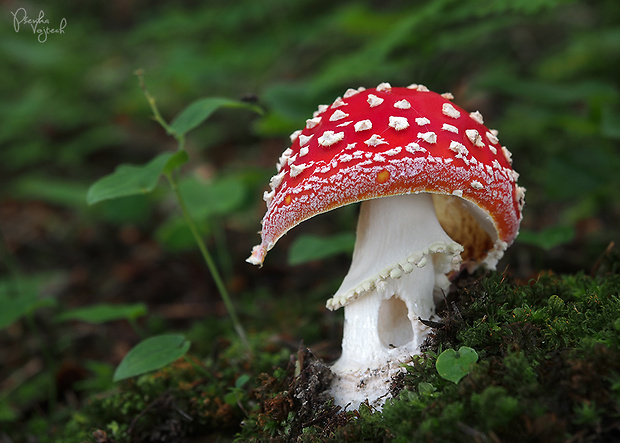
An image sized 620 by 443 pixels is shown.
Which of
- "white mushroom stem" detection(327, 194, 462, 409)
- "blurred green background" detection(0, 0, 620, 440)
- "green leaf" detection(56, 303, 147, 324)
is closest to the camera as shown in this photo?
"white mushroom stem" detection(327, 194, 462, 409)

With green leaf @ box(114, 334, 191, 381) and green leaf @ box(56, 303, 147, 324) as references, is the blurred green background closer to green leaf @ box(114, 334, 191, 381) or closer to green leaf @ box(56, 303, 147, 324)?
green leaf @ box(56, 303, 147, 324)

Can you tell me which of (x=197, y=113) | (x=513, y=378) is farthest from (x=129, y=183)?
(x=513, y=378)

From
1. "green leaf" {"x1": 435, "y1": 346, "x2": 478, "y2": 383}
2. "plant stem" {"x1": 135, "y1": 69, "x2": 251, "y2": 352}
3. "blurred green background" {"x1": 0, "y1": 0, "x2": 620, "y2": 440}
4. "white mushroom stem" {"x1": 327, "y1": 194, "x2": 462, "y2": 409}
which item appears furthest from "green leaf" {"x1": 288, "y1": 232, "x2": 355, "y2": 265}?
"green leaf" {"x1": 435, "y1": 346, "x2": 478, "y2": 383}

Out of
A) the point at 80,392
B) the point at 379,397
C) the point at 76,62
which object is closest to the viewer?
the point at 379,397

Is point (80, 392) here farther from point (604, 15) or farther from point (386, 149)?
point (604, 15)

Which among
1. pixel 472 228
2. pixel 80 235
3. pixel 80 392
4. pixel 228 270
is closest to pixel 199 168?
pixel 80 235
